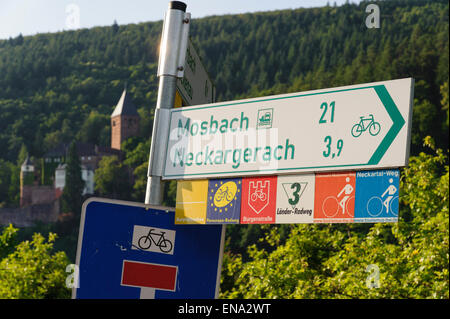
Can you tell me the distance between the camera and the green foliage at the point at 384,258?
18812 mm

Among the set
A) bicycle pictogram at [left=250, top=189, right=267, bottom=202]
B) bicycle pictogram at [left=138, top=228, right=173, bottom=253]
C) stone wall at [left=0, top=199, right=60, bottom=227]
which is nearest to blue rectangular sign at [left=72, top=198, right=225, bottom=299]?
bicycle pictogram at [left=138, top=228, right=173, bottom=253]

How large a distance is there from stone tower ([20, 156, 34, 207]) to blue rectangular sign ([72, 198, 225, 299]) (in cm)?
14689

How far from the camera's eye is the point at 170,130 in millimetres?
3025

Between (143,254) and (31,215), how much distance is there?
138 meters

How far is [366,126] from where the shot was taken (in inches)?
98.5

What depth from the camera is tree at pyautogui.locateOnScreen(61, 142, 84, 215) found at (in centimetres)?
13425

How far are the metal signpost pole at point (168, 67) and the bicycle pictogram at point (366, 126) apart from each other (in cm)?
87

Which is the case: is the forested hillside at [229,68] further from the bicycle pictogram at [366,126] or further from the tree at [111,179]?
the bicycle pictogram at [366,126]

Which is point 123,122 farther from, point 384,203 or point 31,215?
point 384,203

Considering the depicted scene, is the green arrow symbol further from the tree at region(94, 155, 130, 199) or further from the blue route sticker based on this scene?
the tree at region(94, 155, 130, 199)

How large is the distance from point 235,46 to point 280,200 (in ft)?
590

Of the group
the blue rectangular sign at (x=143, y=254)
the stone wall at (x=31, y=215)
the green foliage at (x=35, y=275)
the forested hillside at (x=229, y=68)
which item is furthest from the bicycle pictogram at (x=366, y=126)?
the stone wall at (x=31, y=215)

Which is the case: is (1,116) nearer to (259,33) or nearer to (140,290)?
(259,33)

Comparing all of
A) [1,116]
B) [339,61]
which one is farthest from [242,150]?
[1,116]
